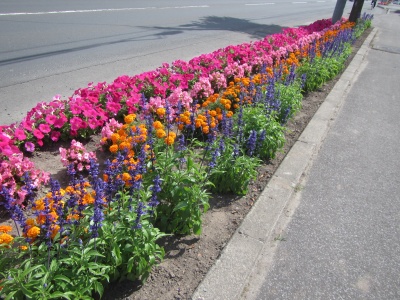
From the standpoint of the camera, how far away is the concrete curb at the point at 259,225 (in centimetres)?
244

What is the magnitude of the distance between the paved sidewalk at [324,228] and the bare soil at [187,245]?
101 millimetres

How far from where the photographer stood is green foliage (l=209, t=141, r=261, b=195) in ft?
11.2

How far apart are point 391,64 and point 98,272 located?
12033 mm

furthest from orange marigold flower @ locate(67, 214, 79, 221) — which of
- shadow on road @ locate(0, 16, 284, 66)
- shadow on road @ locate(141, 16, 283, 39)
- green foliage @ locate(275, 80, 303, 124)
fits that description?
shadow on road @ locate(141, 16, 283, 39)

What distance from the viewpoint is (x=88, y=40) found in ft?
29.3

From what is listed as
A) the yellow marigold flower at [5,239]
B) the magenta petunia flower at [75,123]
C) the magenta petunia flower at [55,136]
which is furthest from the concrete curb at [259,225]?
the magenta petunia flower at [55,136]

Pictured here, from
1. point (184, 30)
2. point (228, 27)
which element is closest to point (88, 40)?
point (184, 30)

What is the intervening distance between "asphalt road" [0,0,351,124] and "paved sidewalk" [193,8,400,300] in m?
3.59

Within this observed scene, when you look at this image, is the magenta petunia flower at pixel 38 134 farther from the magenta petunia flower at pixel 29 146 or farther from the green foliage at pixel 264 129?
the green foliage at pixel 264 129

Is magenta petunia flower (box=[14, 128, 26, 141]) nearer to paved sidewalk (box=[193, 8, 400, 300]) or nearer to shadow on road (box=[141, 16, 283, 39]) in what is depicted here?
paved sidewalk (box=[193, 8, 400, 300])

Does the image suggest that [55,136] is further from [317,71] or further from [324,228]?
[317,71]

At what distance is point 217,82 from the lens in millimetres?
5621

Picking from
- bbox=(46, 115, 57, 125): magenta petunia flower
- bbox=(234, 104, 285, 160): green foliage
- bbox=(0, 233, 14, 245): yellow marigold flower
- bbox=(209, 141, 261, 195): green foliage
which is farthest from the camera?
bbox=(234, 104, 285, 160): green foliage

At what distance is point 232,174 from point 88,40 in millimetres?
7157
